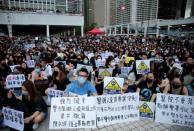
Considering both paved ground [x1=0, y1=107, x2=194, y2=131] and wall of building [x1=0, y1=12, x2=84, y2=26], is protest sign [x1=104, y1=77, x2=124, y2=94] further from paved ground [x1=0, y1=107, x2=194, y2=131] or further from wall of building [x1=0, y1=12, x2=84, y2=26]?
wall of building [x1=0, y1=12, x2=84, y2=26]

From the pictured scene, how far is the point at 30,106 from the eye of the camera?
4.70 m

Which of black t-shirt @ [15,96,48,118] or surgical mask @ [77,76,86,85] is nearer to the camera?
black t-shirt @ [15,96,48,118]

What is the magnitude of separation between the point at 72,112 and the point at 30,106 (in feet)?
3.55

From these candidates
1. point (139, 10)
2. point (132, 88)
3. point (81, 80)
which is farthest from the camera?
point (139, 10)

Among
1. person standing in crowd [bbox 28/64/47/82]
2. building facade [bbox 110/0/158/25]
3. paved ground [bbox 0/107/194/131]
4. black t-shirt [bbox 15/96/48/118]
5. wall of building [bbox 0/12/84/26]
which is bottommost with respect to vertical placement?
paved ground [bbox 0/107/194/131]

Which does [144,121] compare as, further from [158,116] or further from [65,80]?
[65,80]

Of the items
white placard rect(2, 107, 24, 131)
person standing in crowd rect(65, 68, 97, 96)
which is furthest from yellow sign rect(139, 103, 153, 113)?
white placard rect(2, 107, 24, 131)

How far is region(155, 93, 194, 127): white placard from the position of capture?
4.82 m

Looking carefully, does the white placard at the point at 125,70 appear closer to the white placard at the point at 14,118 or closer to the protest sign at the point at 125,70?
the protest sign at the point at 125,70

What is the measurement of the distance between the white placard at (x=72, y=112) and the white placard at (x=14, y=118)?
0.70 meters

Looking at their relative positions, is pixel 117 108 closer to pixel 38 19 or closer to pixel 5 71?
pixel 5 71

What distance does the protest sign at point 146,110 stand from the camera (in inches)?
204

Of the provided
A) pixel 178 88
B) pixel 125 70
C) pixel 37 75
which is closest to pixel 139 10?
pixel 125 70

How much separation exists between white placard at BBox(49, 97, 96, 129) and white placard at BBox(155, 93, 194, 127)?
1848 millimetres
